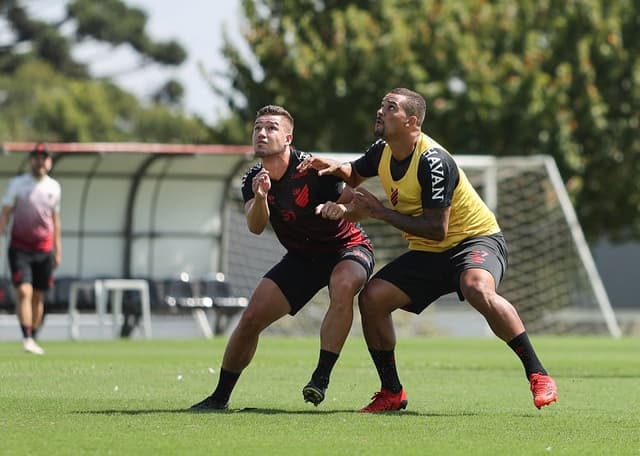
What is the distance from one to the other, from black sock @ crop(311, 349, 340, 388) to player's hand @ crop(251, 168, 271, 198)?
1.10 meters

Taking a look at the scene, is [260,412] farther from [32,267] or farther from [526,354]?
[32,267]

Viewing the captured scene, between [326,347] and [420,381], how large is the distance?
348cm

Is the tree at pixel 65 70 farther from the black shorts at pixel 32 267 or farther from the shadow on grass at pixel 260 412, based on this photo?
the shadow on grass at pixel 260 412

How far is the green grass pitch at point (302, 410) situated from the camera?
808 cm

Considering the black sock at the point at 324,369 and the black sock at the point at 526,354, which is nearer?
the black sock at the point at 324,369

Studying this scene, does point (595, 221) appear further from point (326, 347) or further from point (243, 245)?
point (326, 347)

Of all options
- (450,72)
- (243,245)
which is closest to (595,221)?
(450,72)

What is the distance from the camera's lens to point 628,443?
8.35 meters

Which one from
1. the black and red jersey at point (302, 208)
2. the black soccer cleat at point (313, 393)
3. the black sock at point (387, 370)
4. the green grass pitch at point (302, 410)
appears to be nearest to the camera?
the green grass pitch at point (302, 410)

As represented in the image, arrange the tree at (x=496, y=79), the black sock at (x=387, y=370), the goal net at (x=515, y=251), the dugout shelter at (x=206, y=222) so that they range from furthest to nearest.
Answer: the tree at (x=496, y=79) → the goal net at (x=515, y=251) → the dugout shelter at (x=206, y=222) → the black sock at (x=387, y=370)

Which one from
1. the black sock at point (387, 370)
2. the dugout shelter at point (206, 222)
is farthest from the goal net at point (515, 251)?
the black sock at point (387, 370)

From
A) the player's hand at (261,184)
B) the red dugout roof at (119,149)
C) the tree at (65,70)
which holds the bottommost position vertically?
Result: the tree at (65,70)

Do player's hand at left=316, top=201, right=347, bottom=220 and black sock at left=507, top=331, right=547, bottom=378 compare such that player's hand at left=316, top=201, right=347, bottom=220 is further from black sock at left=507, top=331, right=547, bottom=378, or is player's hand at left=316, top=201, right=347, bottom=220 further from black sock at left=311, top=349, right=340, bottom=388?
black sock at left=507, top=331, right=547, bottom=378

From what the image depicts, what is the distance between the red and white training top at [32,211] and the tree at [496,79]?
18.1m
